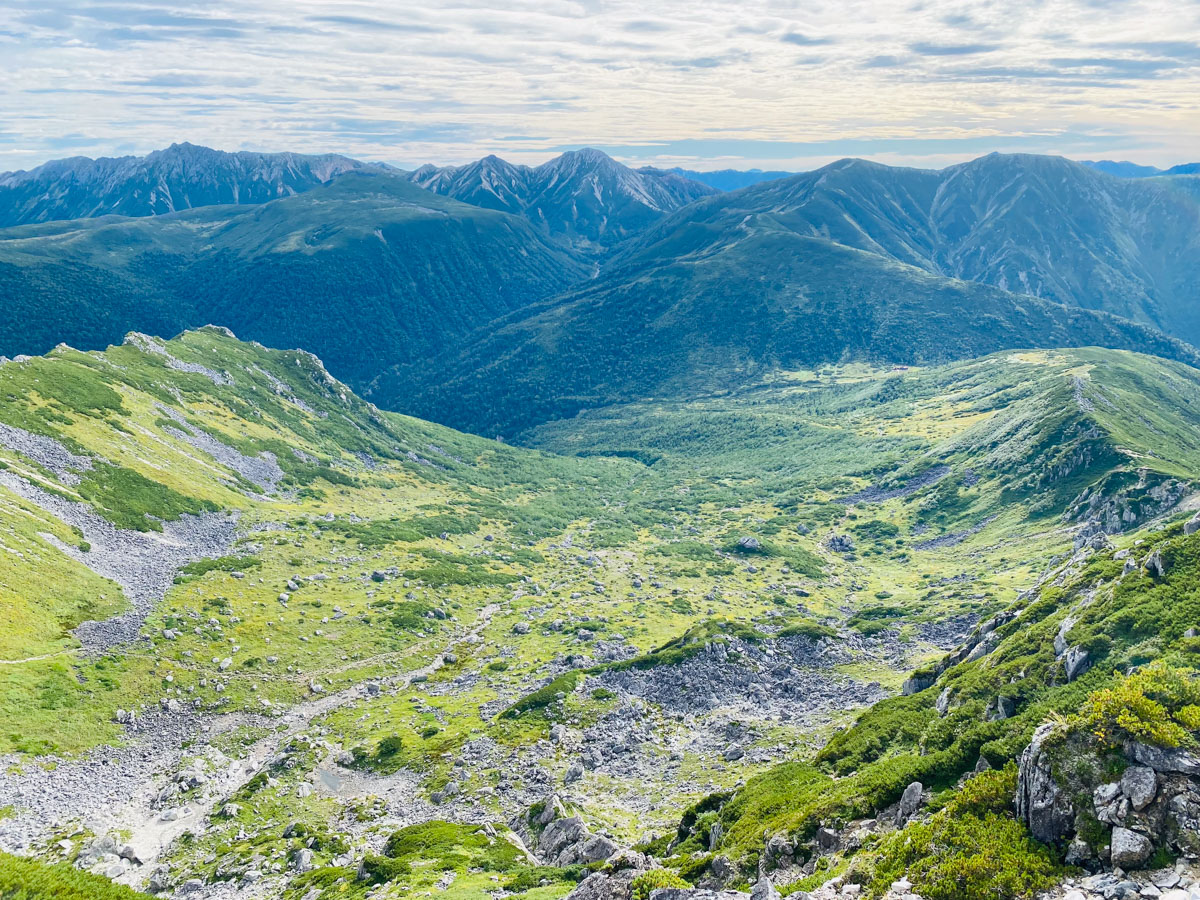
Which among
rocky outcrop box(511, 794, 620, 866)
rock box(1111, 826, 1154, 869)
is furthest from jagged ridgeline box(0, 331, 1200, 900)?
rocky outcrop box(511, 794, 620, 866)

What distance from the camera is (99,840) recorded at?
53.8 meters

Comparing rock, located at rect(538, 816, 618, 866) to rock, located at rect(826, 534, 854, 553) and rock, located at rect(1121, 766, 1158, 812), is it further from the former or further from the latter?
rock, located at rect(826, 534, 854, 553)

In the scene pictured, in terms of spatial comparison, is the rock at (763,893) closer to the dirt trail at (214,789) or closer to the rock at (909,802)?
the rock at (909,802)

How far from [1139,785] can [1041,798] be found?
10.6ft

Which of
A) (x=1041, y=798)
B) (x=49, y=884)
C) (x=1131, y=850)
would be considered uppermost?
(x=1131, y=850)

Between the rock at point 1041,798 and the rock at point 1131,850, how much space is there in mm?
2028

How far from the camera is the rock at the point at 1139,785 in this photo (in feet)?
78.9

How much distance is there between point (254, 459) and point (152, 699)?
97.6 m

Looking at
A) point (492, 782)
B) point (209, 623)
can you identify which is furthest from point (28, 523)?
point (492, 782)

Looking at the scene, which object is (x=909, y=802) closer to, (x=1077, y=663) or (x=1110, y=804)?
(x=1110, y=804)

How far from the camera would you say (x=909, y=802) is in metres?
33.6

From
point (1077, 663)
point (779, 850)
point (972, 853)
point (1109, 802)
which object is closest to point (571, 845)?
point (779, 850)

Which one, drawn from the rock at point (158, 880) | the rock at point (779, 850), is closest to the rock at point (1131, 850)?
the rock at point (779, 850)

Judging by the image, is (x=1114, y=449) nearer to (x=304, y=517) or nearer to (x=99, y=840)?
(x=304, y=517)
